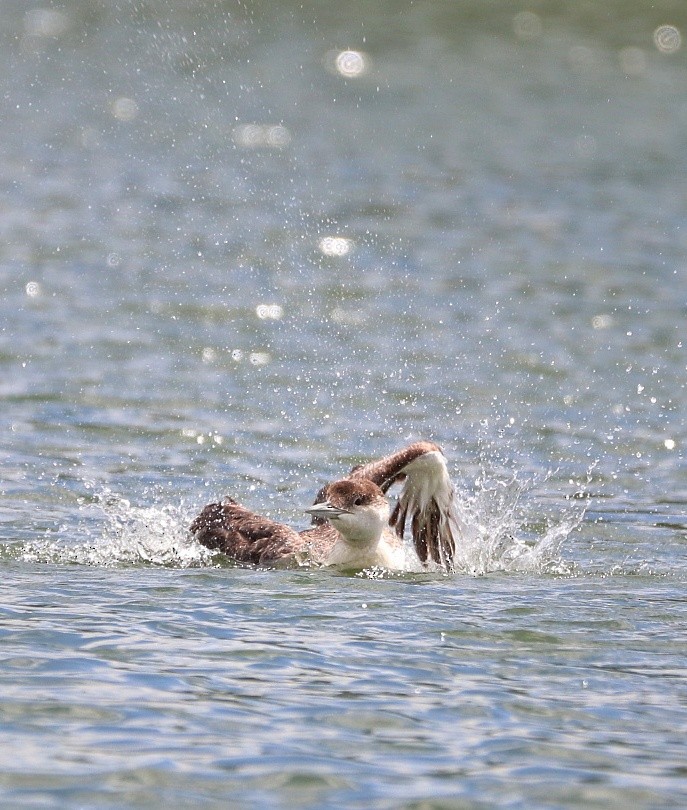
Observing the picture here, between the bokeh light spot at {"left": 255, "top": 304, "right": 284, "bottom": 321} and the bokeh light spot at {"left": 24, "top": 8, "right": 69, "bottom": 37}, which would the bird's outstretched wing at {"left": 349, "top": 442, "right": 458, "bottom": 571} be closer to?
the bokeh light spot at {"left": 255, "top": 304, "right": 284, "bottom": 321}

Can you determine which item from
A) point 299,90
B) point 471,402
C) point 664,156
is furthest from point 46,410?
point 299,90

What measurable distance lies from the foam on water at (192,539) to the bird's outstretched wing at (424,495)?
0.29ft

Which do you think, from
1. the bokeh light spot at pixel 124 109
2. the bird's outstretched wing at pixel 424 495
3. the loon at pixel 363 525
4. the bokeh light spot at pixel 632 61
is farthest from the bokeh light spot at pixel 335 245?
the bokeh light spot at pixel 632 61

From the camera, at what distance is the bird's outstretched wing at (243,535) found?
11164 millimetres

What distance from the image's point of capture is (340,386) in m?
17.2

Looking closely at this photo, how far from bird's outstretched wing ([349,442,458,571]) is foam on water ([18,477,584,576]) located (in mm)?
87

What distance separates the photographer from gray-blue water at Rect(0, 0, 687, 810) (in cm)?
744

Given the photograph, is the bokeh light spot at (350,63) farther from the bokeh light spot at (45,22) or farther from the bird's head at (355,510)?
the bird's head at (355,510)

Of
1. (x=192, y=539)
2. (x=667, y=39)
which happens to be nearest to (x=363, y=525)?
(x=192, y=539)

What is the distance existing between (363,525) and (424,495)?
992mm

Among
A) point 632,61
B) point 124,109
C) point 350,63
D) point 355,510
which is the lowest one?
point 355,510

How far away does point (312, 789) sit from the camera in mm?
6719

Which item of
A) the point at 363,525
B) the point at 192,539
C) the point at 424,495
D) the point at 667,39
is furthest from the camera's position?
the point at 667,39

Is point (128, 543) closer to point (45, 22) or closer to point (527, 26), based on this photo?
point (45, 22)
